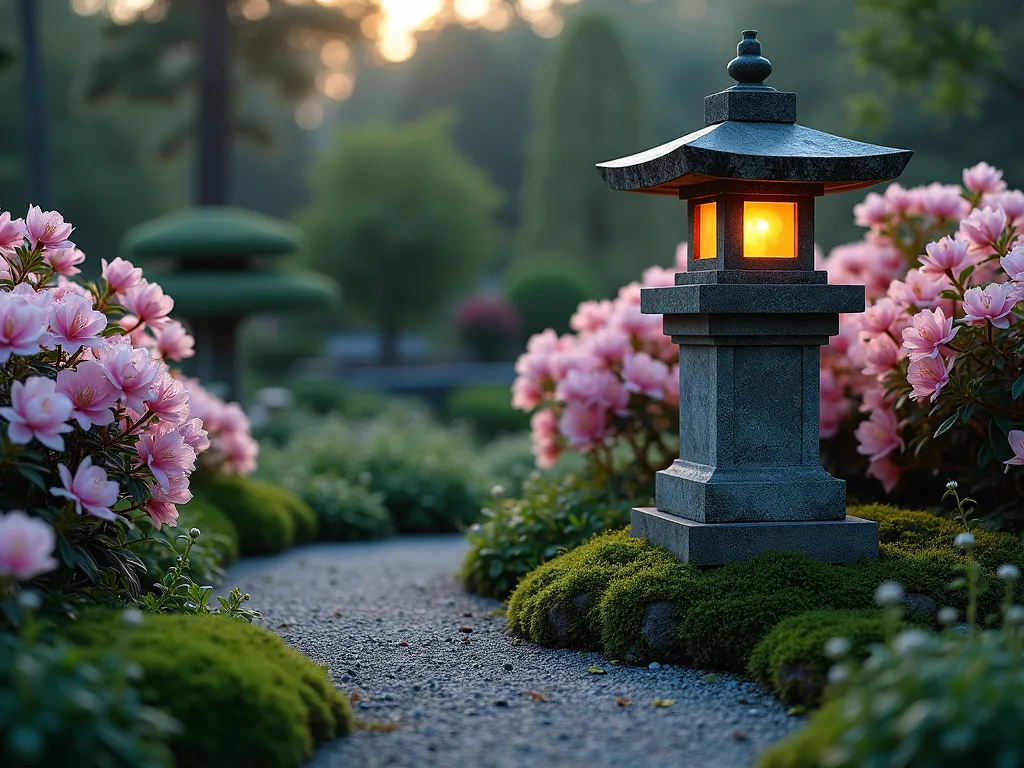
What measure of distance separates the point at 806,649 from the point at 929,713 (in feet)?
3.59

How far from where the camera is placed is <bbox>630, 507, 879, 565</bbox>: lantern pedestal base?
4.32 meters

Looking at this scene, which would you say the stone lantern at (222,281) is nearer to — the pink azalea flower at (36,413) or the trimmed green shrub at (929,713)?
the pink azalea flower at (36,413)

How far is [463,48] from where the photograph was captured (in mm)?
39375

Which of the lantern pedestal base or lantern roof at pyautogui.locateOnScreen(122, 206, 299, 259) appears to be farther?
lantern roof at pyautogui.locateOnScreen(122, 206, 299, 259)

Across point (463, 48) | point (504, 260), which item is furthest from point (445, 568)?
point (463, 48)

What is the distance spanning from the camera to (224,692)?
9.57 ft

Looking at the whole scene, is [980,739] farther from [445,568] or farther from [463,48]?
[463,48]

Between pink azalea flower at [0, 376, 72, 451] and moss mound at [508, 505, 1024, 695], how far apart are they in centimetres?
210

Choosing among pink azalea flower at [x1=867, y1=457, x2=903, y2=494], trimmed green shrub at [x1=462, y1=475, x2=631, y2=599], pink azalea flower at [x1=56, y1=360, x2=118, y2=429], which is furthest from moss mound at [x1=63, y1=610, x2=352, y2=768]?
pink azalea flower at [x1=867, y1=457, x2=903, y2=494]

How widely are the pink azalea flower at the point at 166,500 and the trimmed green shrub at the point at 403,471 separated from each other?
4.92 m

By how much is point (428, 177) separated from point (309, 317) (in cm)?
864

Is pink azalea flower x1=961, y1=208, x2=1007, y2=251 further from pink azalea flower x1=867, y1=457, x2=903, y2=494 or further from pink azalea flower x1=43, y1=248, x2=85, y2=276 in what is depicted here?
pink azalea flower x1=43, y1=248, x2=85, y2=276

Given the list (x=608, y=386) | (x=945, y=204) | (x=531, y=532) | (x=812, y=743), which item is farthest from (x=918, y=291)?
(x=812, y=743)

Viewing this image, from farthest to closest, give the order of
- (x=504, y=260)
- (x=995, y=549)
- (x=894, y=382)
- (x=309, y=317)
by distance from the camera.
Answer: (x=504, y=260), (x=309, y=317), (x=894, y=382), (x=995, y=549)
